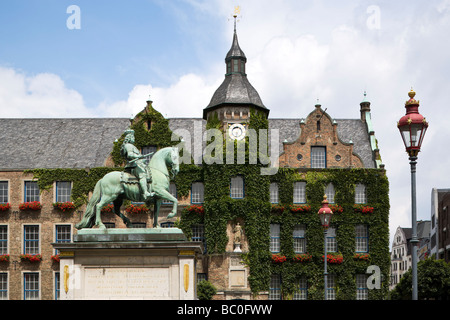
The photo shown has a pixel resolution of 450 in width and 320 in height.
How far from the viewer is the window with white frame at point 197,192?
50719 millimetres

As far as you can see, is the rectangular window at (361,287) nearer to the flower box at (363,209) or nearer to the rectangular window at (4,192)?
the flower box at (363,209)

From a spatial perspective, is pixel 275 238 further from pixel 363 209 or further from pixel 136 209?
pixel 136 209

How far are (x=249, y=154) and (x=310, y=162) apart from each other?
17.8 feet

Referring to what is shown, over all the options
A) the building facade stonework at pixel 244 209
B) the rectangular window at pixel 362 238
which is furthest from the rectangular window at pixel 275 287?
the rectangular window at pixel 362 238

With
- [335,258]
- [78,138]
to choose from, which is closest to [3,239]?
[78,138]

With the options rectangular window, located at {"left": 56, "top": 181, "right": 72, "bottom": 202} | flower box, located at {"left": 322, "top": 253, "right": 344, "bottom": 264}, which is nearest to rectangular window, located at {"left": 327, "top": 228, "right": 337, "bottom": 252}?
flower box, located at {"left": 322, "top": 253, "right": 344, "bottom": 264}

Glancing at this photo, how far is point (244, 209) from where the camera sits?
48.8 m

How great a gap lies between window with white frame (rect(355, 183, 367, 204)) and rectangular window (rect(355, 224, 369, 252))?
6.36ft

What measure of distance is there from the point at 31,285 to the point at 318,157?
2400cm

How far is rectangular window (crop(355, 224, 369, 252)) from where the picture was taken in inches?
1999

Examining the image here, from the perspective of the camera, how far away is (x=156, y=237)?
2273 cm

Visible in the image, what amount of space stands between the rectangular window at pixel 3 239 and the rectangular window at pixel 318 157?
24137mm
